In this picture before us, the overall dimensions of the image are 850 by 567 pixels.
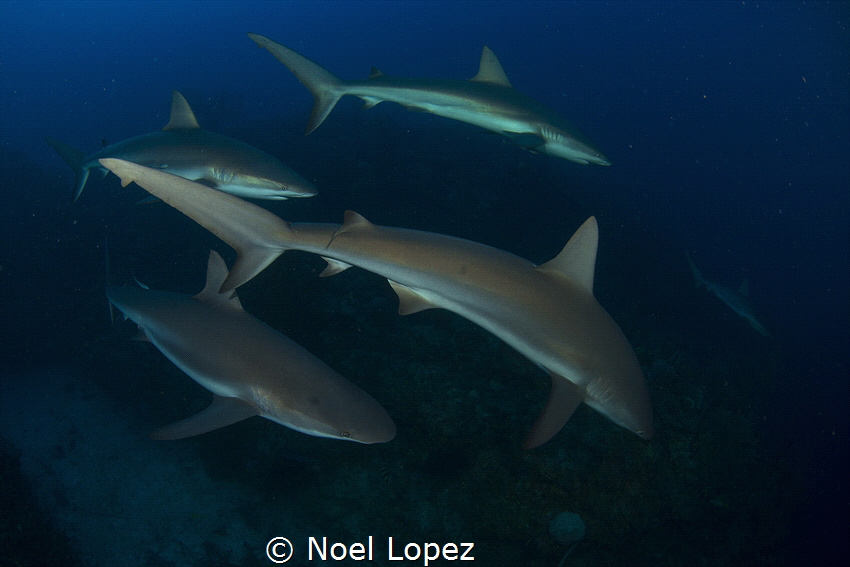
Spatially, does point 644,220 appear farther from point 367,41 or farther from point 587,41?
point 587,41

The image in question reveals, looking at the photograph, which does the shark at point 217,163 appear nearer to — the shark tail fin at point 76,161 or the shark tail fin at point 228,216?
the shark tail fin at point 76,161

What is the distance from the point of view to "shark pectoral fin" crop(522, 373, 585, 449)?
2.78m

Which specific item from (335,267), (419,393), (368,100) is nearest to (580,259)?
(335,267)

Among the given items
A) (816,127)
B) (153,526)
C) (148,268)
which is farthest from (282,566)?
(816,127)

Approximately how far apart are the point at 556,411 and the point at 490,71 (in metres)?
5.77

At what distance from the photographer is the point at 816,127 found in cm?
8769

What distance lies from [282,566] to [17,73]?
324 ft

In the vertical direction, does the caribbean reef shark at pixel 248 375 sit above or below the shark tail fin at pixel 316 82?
below

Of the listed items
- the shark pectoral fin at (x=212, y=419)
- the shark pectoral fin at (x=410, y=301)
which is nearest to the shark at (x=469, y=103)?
the shark pectoral fin at (x=410, y=301)

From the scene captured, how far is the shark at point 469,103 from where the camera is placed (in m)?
5.55

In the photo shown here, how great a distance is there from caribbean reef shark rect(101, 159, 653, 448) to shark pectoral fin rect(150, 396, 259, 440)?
114cm

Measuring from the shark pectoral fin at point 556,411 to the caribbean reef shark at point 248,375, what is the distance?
1.15 m

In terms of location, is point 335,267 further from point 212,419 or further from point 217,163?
point 217,163

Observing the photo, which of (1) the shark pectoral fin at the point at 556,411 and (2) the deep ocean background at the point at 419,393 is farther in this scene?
(2) the deep ocean background at the point at 419,393
